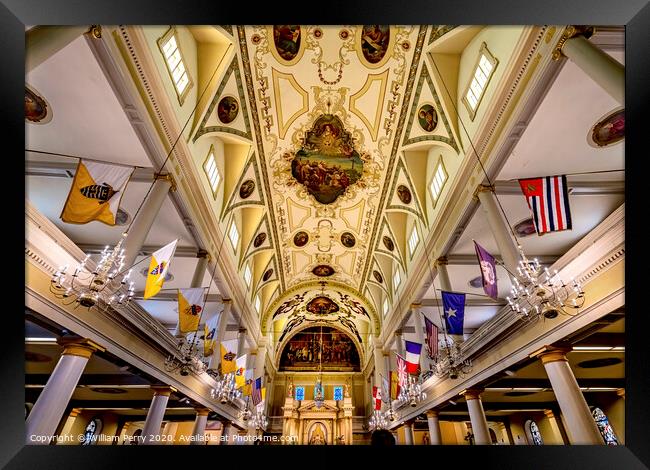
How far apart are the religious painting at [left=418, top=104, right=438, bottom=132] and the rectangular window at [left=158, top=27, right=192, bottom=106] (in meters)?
8.34

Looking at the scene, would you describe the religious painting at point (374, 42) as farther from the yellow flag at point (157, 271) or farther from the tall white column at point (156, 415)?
the tall white column at point (156, 415)

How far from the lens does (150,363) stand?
988cm

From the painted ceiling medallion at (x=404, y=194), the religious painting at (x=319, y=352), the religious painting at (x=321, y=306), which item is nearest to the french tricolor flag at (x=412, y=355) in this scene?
the painted ceiling medallion at (x=404, y=194)

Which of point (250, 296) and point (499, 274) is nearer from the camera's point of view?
point (499, 274)

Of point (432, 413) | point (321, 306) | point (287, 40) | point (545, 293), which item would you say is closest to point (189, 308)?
point (545, 293)

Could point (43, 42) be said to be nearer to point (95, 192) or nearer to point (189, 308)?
point (95, 192)

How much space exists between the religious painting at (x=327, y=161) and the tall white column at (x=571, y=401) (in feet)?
38.5

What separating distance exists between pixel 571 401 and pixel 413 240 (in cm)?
1169

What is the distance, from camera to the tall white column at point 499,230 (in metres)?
8.83

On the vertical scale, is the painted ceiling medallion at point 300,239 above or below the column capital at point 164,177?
above

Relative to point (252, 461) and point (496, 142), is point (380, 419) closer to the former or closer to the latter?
point (496, 142)

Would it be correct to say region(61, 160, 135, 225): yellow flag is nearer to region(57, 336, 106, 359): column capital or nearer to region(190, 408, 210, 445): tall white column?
region(57, 336, 106, 359): column capital
